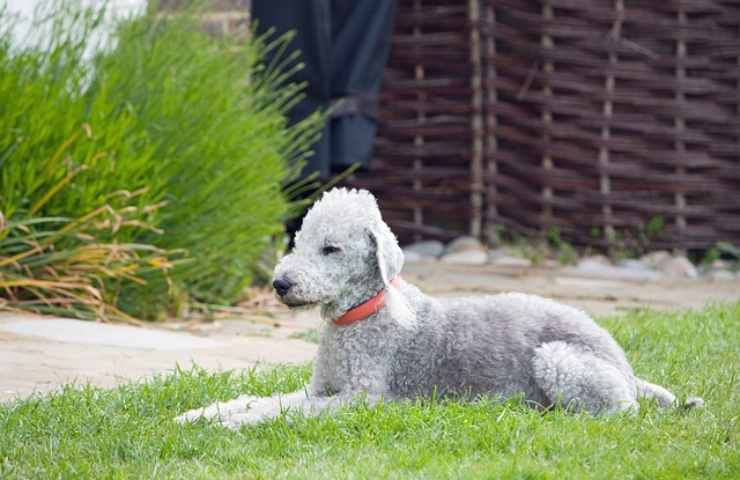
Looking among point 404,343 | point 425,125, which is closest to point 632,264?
point 425,125

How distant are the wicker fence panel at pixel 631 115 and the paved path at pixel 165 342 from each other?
1.62m

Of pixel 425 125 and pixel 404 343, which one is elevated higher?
pixel 425 125

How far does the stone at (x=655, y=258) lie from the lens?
32.9ft

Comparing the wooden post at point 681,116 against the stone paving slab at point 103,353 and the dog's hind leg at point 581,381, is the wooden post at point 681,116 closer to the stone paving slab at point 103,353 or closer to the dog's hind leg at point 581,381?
the stone paving slab at point 103,353

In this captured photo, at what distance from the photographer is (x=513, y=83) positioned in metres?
10.7

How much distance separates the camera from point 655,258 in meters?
10.1

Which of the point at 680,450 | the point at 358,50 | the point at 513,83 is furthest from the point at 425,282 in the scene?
the point at 680,450

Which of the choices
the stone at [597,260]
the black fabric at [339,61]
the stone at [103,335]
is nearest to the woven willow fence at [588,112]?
the stone at [597,260]

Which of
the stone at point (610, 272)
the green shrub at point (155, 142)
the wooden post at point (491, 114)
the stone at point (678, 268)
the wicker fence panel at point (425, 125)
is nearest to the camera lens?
the green shrub at point (155, 142)

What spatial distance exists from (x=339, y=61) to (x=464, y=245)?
6.79 ft

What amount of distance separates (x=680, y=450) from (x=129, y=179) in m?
3.66

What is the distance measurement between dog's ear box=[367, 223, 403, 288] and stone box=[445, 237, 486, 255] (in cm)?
591

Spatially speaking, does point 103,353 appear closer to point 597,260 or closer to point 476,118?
point 597,260

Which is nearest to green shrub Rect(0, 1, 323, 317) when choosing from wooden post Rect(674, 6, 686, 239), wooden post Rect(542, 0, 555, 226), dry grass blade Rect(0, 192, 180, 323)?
dry grass blade Rect(0, 192, 180, 323)
